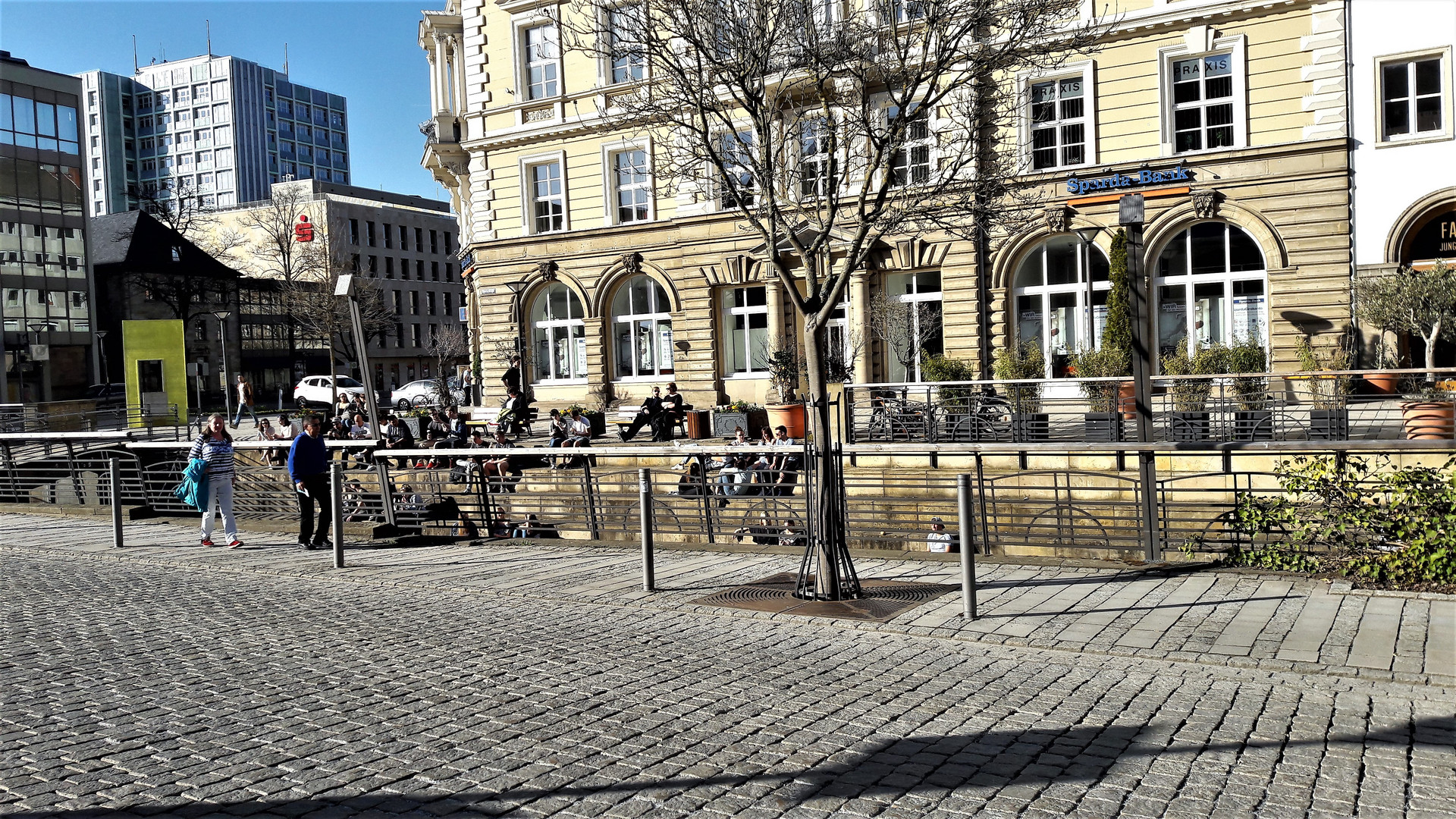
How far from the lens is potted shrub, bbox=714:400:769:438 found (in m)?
28.3

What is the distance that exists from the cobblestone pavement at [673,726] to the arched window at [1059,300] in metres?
22.2

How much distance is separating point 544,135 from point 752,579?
95.4 ft

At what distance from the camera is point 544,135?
38219 mm

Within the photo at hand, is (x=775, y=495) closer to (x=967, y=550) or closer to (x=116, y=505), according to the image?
(x=967, y=550)

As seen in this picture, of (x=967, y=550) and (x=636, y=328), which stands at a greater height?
(x=636, y=328)

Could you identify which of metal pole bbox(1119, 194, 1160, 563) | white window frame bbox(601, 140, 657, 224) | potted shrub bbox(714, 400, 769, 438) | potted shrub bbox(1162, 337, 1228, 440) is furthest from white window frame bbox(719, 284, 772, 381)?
metal pole bbox(1119, 194, 1160, 563)

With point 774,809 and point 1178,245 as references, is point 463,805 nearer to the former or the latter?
point 774,809

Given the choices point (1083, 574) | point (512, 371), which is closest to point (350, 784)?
point (1083, 574)

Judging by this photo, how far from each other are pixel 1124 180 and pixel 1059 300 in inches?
127

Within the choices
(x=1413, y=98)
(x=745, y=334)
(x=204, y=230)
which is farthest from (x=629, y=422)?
(x=204, y=230)

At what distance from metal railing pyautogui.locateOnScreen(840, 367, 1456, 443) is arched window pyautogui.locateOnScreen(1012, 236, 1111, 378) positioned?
4.57 m

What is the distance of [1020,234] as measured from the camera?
95.9 ft

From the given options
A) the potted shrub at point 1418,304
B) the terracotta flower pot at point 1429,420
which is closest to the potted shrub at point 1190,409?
the terracotta flower pot at point 1429,420

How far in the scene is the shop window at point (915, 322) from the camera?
31.9m
